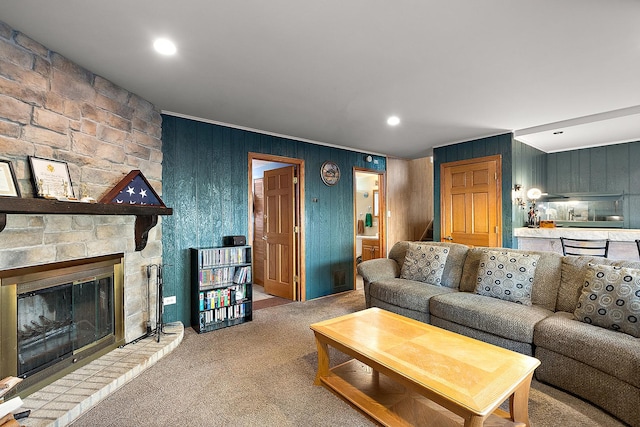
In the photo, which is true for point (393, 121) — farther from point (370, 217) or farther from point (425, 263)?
point (370, 217)

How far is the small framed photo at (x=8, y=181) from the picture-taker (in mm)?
1791

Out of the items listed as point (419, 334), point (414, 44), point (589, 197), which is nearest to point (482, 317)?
point (419, 334)

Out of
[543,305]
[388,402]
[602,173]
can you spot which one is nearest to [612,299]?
[543,305]

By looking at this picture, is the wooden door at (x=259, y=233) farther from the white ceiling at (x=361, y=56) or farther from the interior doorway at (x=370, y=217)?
the white ceiling at (x=361, y=56)

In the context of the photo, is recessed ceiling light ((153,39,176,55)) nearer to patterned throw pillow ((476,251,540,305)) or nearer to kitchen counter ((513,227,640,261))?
patterned throw pillow ((476,251,540,305))

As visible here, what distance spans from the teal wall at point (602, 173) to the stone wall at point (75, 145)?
6.07m

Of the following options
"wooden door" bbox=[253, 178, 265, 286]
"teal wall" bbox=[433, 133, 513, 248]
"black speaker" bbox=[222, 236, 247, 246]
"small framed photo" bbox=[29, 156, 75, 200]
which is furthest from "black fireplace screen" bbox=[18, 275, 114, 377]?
"teal wall" bbox=[433, 133, 513, 248]

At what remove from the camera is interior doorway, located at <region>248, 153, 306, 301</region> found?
4.50 metres

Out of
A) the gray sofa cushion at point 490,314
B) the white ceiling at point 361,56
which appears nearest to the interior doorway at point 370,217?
the white ceiling at point 361,56

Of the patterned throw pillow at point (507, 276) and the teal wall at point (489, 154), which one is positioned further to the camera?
the teal wall at point (489, 154)

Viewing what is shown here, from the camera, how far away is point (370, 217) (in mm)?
6938

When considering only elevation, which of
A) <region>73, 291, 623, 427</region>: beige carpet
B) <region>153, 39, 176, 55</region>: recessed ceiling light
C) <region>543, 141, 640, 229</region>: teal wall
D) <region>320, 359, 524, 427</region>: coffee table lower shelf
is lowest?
<region>73, 291, 623, 427</region>: beige carpet

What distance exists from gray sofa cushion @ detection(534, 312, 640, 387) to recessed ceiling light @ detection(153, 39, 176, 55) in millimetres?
3240

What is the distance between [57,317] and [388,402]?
7.81 feet
